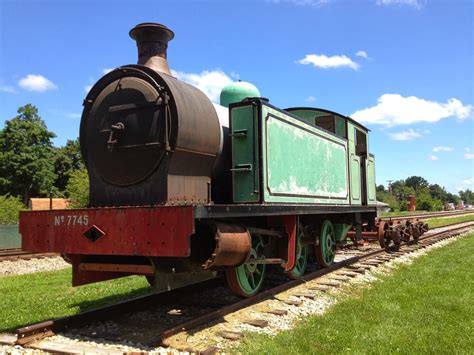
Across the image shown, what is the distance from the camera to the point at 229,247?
5016 mm

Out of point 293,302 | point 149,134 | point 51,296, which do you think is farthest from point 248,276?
point 51,296

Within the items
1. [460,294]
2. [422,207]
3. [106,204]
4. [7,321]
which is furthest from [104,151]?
[422,207]

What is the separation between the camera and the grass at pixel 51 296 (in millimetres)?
6004

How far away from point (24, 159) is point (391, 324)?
143ft

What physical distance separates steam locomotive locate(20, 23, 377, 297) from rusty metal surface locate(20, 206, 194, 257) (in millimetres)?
11

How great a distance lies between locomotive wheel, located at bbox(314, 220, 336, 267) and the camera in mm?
8852

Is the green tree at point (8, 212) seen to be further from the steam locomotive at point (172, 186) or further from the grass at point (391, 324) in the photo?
the grass at point (391, 324)

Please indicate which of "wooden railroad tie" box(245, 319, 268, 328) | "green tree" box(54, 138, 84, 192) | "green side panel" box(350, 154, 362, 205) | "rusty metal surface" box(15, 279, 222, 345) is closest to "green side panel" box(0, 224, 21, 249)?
"rusty metal surface" box(15, 279, 222, 345)

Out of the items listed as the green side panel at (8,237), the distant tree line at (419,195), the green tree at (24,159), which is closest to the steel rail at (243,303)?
the green side panel at (8,237)

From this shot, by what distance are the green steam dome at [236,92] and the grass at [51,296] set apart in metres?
3.33

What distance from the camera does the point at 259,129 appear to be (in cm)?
599

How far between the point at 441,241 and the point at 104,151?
45.8 ft

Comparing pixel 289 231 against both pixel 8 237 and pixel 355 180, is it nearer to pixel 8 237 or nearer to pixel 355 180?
pixel 355 180

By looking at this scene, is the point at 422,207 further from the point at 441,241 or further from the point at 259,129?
the point at 259,129
